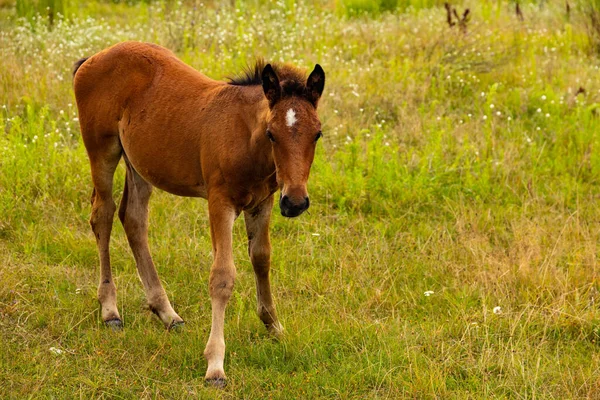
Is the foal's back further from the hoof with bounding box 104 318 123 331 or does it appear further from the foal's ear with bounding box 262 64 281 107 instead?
the hoof with bounding box 104 318 123 331

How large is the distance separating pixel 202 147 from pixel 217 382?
1469 millimetres

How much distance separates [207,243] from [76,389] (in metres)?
2.28

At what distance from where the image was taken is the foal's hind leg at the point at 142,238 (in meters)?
5.79

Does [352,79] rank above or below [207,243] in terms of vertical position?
above

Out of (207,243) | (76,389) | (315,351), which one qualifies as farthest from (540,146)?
(76,389)

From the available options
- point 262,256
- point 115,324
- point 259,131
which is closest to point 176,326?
point 115,324

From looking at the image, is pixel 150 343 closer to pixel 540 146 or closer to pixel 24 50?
pixel 540 146

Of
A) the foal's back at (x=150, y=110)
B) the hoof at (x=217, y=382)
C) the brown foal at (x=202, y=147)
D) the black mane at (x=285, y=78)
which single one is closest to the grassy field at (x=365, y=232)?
the hoof at (x=217, y=382)

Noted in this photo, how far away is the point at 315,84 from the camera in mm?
4734

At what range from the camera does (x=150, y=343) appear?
5.41 m

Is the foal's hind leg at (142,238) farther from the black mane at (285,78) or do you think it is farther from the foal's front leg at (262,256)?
the black mane at (285,78)

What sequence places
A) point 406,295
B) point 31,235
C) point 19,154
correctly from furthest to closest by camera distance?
point 19,154
point 31,235
point 406,295

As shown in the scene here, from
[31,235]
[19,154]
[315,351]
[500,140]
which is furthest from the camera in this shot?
[500,140]

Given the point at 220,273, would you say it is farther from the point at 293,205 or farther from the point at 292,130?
the point at 292,130
